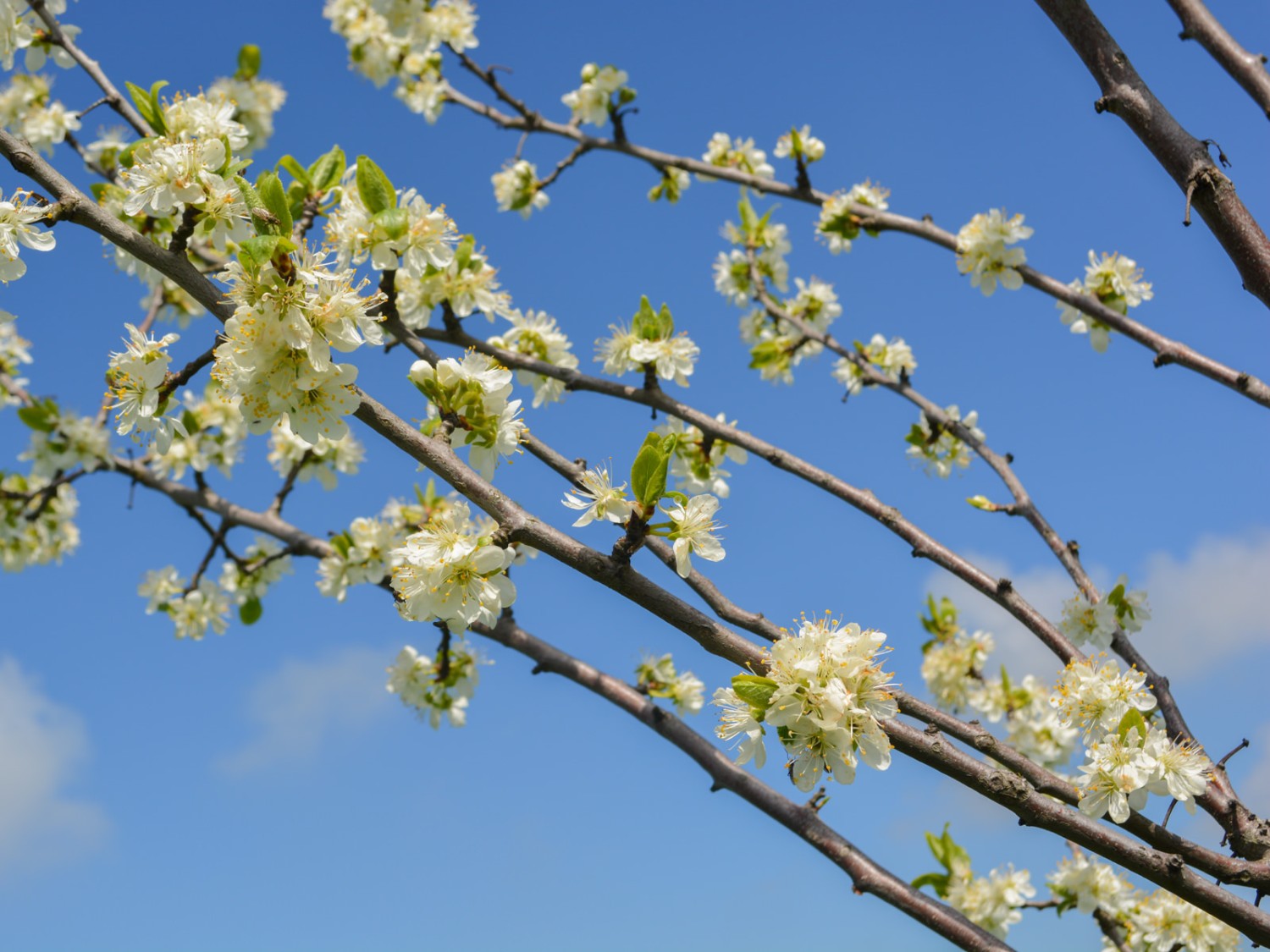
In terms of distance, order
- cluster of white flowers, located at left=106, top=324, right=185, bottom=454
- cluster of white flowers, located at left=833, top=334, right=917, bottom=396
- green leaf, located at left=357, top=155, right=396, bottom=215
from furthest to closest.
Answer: cluster of white flowers, located at left=833, top=334, right=917, bottom=396 → green leaf, located at left=357, top=155, right=396, bottom=215 → cluster of white flowers, located at left=106, top=324, right=185, bottom=454

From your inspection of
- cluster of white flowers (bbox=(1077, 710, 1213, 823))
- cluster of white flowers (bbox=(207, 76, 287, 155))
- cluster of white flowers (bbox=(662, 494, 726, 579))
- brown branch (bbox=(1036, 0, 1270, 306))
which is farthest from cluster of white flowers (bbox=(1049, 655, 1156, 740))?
cluster of white flowers (bbox=(207, 76, 287, 155))

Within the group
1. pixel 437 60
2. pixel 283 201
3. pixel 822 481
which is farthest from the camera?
pixel 437 60

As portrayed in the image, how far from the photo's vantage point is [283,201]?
2.12 m

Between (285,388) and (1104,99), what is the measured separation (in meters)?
2.35

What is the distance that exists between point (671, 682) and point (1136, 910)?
7.94ft

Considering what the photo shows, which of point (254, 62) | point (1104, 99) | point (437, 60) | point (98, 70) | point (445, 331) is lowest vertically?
point (445, 331)

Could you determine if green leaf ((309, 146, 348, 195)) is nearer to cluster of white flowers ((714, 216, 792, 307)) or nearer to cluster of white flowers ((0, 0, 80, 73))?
cluster of white flowers ((0, 0, 80, 73))

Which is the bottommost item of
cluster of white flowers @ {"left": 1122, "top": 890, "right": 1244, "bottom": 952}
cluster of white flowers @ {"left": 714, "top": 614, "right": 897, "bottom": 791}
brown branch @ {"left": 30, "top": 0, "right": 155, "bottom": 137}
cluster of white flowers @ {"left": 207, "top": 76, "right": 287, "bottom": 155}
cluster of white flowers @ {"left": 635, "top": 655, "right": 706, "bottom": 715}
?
cluster of white flowers @ {"left": 714, "top": 614, "right": 897, "bottom": 791}

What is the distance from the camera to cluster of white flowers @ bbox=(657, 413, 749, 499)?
12.7 feet

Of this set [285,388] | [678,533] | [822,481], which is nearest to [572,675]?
[822,481]

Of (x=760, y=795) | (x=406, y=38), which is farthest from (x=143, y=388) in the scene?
(x=406, y=38)

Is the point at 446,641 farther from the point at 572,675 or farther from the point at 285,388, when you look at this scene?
the point at 285,388

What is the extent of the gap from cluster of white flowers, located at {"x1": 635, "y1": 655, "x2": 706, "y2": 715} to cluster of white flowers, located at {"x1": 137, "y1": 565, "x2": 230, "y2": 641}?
102 inches

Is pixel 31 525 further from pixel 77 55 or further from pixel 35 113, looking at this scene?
pixel 77 55
